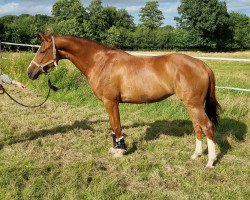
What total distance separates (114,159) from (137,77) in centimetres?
123

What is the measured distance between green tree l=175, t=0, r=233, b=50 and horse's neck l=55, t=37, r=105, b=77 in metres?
54.8

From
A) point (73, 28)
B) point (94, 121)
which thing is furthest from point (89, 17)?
point (94, 121)

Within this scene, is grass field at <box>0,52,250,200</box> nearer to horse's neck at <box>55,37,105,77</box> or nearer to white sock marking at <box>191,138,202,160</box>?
white sock marking at <box>191,138,202,160</box>

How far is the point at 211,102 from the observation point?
201 inches

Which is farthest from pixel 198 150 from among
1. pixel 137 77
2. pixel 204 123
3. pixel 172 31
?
pixel 172 31

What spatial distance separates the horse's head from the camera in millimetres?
5203

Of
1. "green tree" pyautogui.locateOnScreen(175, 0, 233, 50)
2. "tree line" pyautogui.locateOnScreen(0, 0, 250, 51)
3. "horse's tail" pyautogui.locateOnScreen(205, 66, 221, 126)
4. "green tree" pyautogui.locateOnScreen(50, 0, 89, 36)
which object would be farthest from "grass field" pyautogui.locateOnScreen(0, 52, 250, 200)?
"green tree" pyautogui.locateOnScreen(175, 0, 233, 50)

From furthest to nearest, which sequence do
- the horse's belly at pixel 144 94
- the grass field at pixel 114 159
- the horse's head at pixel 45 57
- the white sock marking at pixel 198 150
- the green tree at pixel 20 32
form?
the green tree at pixel 20 32, the white sock marking at pixel 198 150, the horse's head at pixel 45 57, the horse's belly at pixel 144 94, the grass field at pixel 114 159

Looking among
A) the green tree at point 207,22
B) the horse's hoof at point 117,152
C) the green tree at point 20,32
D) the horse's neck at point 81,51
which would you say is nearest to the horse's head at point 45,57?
the horse's neck at point 81,51

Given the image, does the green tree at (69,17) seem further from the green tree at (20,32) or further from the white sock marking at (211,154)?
the white sock marking at (211,154)

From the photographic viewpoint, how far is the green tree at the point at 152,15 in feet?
291

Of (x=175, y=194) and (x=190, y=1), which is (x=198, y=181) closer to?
(x=175, y=194)

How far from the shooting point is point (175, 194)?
4.04m

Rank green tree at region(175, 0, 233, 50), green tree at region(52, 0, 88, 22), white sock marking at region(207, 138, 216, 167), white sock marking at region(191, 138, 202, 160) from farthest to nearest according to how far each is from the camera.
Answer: green tree at region(52, 0, 88, 22) → green tree at region(175, 0, 233, 50) → white sock marking at region(191, 138, 202, 160) → white sock marking at region(207, 138, 216, 167)
